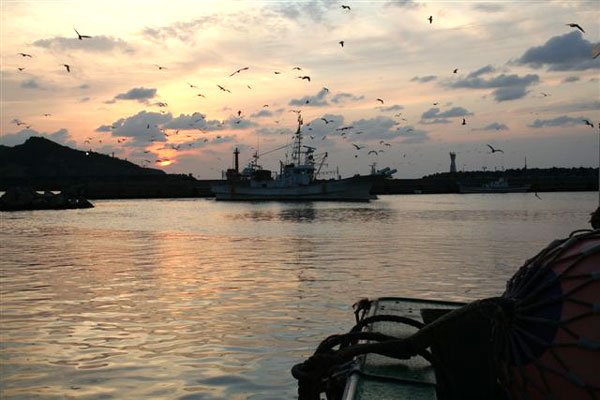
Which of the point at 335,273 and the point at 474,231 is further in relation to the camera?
the point at 474,231

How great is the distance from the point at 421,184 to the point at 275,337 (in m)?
156

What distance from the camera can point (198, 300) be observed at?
14484mm

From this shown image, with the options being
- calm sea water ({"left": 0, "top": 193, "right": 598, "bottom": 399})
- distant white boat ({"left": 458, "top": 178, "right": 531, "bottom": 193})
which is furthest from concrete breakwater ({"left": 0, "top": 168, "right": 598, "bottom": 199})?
calm sea water ({"left": 0, "top": 193, "right": 598, "bottom": 399})

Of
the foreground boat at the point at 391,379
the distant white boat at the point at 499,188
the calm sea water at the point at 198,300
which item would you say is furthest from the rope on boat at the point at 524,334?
the distant white boat at the point at 499,188

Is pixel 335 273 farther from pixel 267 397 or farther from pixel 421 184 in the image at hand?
pixel 421 184

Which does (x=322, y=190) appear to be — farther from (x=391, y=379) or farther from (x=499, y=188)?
(x=391, y=379)

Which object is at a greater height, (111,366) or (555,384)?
(555,384)

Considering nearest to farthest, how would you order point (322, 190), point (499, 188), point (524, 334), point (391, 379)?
1. point (524, 334)
2. point (391, 379)
3. point (322, 190)
4. point (499, 188)

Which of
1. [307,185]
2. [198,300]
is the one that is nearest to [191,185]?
[307,185]

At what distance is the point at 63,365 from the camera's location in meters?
9.02

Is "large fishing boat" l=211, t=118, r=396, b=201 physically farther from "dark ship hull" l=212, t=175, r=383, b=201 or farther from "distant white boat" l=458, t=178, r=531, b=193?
"distant white boat" l=458, t=178, r=531, b=193

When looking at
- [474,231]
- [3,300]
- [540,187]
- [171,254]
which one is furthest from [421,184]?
[3,300]

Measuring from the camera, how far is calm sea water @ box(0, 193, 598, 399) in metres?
8.45

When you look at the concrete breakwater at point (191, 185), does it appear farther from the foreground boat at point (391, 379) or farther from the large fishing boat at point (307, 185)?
the foreground boat at point (391, 379)
